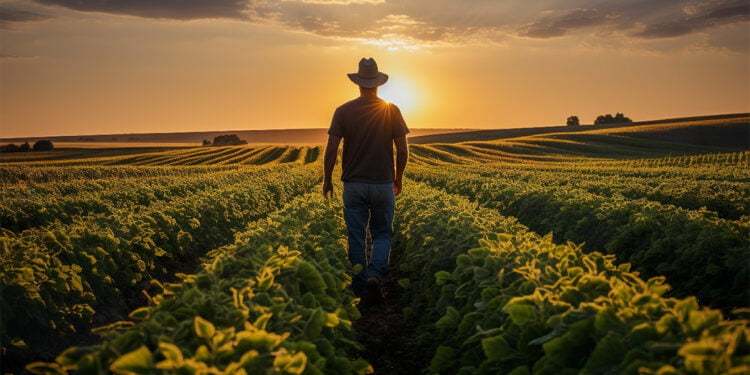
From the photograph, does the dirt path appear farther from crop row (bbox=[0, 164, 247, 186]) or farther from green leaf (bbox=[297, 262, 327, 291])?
crop row (bbox=[0, 164, 247, 186])

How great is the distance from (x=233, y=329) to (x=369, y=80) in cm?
488

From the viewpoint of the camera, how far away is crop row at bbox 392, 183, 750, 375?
2.25m

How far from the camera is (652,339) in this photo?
8.18 ft

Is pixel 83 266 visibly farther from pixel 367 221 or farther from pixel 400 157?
pixel 400 157

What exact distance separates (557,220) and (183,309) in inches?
369

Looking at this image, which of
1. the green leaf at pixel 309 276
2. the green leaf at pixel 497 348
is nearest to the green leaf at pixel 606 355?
the green leaf at pixel 497 348

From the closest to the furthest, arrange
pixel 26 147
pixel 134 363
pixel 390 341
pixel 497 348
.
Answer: pixel 134 363, pixel 497 348, pixel 390 341, pixel 26 147

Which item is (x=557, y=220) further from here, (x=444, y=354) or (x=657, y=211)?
(x=444, y=354)

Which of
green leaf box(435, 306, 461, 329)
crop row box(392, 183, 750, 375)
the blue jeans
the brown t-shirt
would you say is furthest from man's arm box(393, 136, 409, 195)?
green leaf box(435, 306, 461, 329)

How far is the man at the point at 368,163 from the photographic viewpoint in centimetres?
670

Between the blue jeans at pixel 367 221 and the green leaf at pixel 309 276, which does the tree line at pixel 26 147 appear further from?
the green leaf at pixel 309 276

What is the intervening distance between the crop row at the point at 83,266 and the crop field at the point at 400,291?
0.09 feet

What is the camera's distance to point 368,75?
22.7ft

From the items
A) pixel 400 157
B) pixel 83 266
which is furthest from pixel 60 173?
pixel 400 157
